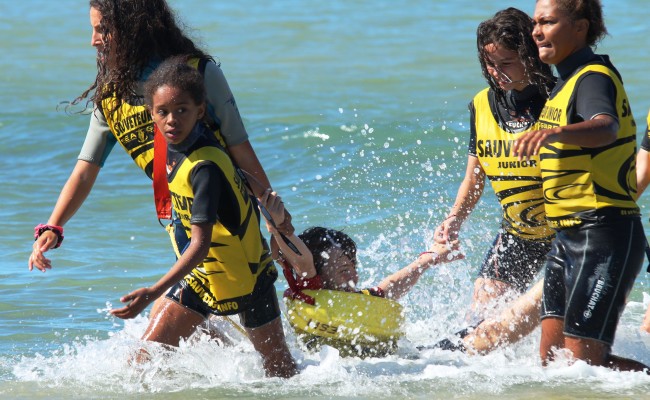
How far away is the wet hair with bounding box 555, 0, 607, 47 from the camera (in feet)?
15.0

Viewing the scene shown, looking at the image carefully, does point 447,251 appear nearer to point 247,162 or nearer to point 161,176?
point 247,162

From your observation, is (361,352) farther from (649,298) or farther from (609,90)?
(649,298)

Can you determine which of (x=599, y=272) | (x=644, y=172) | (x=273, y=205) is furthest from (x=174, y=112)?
(x=644, y=172)

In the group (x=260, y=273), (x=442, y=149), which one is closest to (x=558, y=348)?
(x=260, y=273)

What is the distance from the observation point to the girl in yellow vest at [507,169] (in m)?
5.15

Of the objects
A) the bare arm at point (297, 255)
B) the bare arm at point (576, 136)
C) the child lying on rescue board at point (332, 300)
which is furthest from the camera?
the child lying on rescue board at point (332, 300)

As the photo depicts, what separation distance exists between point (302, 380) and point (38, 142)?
9.02 metres

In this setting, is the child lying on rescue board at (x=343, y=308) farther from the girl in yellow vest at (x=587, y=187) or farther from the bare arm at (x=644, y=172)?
the bare arm at (x=644, y=172)

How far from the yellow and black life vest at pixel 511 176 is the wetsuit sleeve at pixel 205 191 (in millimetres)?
1514

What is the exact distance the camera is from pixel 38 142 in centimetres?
1335

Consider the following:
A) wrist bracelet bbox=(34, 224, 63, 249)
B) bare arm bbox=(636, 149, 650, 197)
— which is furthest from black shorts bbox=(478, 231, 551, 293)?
wrist bracelet bbox=(34, 224, 63, 249)

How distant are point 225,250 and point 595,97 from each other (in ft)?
5.75

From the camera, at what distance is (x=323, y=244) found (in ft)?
18.3

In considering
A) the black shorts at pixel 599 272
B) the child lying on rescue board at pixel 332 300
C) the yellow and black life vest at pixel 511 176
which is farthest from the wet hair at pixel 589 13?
the child lying on rescue board at pixel 332 300
